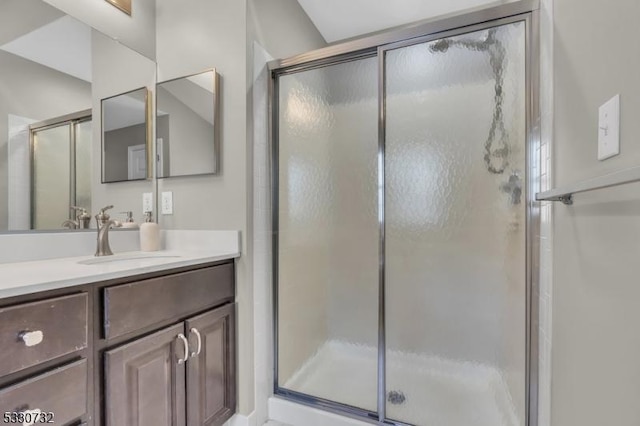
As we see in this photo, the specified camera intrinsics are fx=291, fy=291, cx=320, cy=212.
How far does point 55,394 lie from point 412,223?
4.63 feet

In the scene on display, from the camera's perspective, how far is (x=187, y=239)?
5.16ft

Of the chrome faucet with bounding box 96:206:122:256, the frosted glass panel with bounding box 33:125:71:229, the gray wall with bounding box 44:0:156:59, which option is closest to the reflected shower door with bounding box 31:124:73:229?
the frosted glass panel with bounding box 33:125:71:229

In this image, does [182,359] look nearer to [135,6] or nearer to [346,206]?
[346,206]

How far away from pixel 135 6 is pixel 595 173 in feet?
7.29

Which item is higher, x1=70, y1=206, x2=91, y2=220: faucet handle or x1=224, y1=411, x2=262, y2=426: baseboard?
x1=70, y1=206, x2=91, y2=220: faucet handle

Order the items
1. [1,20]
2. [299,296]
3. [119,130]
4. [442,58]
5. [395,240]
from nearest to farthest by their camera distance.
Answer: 1. [1,20]
2. [442,58]
3. [395,240]
4. [119,130]
5. [299,296]

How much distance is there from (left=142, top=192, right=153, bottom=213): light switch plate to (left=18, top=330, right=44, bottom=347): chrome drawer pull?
1.02 m

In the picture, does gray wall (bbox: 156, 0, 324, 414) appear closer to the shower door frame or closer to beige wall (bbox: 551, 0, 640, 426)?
the shower door frame

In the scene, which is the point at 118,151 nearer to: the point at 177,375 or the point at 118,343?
the point at 118,343

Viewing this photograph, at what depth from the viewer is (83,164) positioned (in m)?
1.41

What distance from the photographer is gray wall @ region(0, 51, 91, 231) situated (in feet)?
3.67

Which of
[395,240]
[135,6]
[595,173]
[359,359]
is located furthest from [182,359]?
[135,6]

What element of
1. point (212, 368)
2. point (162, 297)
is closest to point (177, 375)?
point (212, 368)

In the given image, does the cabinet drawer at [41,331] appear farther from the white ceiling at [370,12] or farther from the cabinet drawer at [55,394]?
the white ceiling at [370,12]
